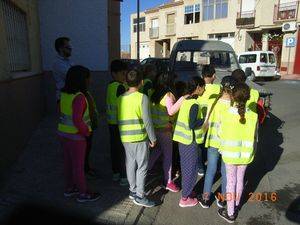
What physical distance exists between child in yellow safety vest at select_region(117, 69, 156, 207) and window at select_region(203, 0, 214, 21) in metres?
31.7

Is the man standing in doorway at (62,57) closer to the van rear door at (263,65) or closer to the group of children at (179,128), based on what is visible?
the group of children at (179,128)

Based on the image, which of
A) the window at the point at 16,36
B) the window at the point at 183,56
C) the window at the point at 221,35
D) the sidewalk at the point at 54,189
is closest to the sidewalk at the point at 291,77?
the window at the point at 221,35

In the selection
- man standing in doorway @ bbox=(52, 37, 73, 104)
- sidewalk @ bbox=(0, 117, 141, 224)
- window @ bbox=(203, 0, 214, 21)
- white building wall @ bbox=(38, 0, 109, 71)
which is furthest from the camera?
window @ bbox=(203, 0, 214, 21)

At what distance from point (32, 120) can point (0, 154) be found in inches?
110

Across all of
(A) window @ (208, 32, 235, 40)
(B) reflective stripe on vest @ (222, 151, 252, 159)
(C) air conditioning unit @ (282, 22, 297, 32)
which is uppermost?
(C) air conditioning unit @ (282, 22, 297, 32)

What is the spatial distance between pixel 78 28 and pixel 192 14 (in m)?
28.6

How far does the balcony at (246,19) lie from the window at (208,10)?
3.75 meters

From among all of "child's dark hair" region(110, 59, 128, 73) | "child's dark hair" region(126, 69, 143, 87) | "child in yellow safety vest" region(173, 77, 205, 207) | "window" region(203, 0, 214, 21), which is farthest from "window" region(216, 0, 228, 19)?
"child's dark hair" region(126, 69, 143, 87)

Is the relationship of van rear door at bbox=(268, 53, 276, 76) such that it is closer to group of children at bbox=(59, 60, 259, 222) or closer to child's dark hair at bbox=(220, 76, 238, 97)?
group of children at bbox=(59, 60, 259, 222)

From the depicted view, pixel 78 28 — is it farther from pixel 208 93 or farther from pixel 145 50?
pixel 145 50

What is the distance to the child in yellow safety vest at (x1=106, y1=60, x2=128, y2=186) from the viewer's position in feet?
15.0

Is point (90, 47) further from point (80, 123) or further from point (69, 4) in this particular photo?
point (80, 123)

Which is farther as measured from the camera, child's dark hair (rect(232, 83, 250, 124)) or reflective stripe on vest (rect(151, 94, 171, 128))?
reflective stripe on vest (rect(151, 94, 171, 128))

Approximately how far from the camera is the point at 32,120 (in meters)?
7.29
